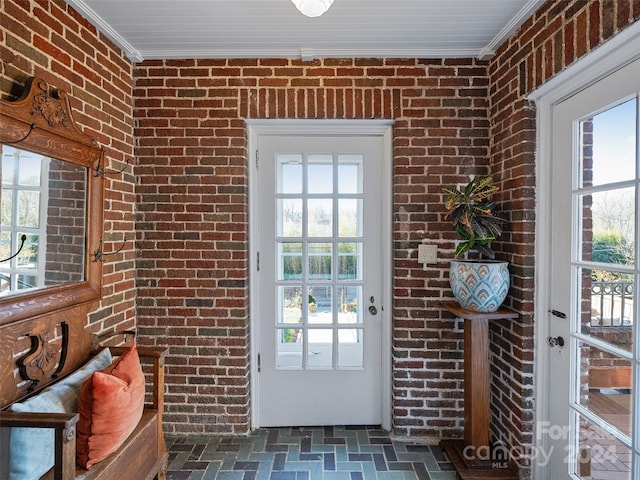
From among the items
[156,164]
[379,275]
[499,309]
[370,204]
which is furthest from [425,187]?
[156,164]

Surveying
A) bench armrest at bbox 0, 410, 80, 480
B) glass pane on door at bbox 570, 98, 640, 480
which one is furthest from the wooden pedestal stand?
bench armrest at bbox 0, 410, 80, 480

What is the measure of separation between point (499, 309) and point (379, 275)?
0.77 meters

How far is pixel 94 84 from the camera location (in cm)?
194

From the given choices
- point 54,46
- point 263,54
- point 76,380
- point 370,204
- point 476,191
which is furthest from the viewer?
point 370,204

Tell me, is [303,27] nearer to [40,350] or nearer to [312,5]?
[312,5]

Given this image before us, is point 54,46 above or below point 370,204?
above

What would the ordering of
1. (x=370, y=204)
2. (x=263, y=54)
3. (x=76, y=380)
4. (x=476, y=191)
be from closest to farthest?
(x=76, y=380) → (x=476, y=191) → (x=263, y=54) → (x=370, y=204)

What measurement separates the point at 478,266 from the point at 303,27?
170 centimetres

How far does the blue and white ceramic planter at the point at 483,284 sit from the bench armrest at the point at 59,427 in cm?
188

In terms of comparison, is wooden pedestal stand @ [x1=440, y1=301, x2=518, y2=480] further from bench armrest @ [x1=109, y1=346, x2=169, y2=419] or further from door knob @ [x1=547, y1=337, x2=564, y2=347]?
bench armrest @ [x1=109, y1=346, x2=169, y2=419]

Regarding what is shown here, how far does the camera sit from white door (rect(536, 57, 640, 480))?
138 centimetres

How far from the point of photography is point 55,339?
166 centimetres

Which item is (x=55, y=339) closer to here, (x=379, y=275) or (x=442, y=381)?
(x=379, y=275)

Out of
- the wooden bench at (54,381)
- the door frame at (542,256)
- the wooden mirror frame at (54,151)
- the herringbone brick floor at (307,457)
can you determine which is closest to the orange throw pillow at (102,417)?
the wooden bench at (54,381)
